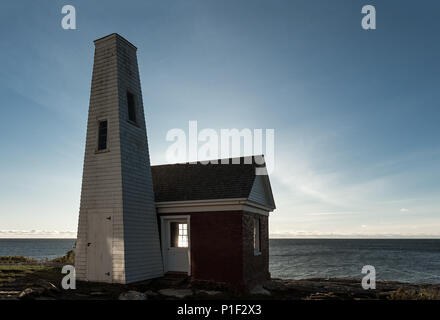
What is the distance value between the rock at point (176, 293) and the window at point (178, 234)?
2829 millimetres

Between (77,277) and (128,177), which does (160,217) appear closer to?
(128,177)

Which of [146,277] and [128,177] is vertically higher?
[128,177]

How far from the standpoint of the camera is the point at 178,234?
15562 mm

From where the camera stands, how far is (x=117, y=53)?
14523 mm

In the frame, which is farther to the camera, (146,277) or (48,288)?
(146,277)

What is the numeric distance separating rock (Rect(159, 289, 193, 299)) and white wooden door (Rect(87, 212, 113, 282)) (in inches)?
87.5

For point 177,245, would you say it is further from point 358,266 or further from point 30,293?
point 358,266

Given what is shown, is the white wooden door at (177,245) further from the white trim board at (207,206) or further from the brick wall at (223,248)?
the brick wall at (223,248)

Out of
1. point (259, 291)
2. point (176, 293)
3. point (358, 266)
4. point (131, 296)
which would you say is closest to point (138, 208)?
point (176, 293)

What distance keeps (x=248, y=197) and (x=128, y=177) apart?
4.87 m

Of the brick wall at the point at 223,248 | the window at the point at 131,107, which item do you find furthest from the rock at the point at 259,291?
the window at the point at 131,107

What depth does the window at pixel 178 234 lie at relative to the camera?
15438mm

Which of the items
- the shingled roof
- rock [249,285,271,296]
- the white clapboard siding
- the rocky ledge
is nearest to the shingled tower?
the rocky ledge
